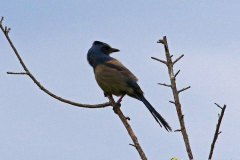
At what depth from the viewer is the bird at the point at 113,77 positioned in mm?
7781

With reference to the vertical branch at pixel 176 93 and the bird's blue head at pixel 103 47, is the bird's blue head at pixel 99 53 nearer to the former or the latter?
the bird's blue head at pixel 103 47

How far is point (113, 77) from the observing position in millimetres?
7891

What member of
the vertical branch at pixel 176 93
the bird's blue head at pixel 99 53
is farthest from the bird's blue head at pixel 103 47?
the vertical branch at pixel 176 93

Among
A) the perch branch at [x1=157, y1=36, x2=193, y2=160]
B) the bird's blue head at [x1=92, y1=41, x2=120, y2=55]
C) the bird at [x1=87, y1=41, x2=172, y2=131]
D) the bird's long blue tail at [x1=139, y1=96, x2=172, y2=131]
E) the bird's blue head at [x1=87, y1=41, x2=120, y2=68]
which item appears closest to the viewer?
the perch branch at [x1=157, y1=36, x2=193, y2=160]

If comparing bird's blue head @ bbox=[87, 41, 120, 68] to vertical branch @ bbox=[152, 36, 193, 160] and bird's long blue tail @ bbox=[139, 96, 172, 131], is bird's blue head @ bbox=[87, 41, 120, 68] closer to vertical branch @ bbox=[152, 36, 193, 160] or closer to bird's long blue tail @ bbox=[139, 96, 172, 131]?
bird's long blue tail @ bbox=[139, 96, 172, 131]

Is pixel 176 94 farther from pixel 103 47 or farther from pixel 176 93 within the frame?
pixel 103 47

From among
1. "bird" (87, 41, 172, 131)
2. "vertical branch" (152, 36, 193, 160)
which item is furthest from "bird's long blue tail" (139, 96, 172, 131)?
"vertical branch" (152, 36, 193, 160)

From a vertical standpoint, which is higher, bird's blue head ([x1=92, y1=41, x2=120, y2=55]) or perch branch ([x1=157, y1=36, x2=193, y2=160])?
perch branch ([x1=157, y1=36, x2=193, y2=160])

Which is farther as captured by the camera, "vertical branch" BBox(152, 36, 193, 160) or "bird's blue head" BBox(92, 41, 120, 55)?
"bird's blue head" BBox(92, 41, 120, 55)

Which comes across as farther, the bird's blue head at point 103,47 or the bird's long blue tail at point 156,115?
the bird's blue head at point 103,47

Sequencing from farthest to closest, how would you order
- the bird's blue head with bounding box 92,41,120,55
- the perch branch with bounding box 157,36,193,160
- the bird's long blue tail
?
the bird's blue head with bounding box 92,41,120,55 < the bird's long blue tail < the perch branch with bounding box 157,36,193,160

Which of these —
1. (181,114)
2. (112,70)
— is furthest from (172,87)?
(112,70)

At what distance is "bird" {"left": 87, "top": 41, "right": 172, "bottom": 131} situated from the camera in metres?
7.78

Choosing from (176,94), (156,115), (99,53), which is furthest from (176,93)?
(99,53)
